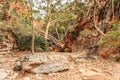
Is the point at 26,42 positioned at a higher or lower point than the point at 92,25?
lower

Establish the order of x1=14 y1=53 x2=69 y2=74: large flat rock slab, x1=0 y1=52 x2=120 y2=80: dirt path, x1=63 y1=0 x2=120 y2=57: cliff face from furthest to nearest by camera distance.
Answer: x1=63 y1=0 x2=120 y2=57: cliff face
x1=14 y1=53 x2=69 y2=74: large flat rock slab
x1=0 y1=52 x2=120 y2=80: dirt path

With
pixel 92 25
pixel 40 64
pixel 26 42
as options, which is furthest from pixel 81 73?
pixel 92 25

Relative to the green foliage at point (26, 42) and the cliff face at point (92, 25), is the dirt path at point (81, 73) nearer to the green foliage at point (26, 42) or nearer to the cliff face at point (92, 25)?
the cliff face at point (92, 25)

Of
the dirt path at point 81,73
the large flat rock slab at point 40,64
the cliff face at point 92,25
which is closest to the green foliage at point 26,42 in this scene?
the cliff face at point 92,25

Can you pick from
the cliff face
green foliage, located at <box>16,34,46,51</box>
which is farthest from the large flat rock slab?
green foliage, located at <box>16,34,46,51</box>

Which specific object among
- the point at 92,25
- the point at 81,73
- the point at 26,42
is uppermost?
the point at 92,25

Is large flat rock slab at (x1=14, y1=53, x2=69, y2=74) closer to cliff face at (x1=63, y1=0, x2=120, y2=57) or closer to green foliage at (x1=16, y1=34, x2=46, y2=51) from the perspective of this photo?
cliff face at (x1=63, y1=0, x2=120, y2=57)

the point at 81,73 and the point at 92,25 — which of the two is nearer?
the point at 81,73

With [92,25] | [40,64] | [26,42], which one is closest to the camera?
[40,64]

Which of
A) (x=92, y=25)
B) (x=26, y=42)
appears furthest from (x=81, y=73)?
(x=92, y=25)

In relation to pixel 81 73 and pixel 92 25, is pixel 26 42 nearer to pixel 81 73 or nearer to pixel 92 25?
pixel 92 25

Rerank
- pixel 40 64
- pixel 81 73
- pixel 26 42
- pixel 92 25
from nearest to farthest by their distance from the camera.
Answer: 1. pixel 81 73
2. pixel 40 64
3. pixel 26 42
4. pixel 92 25

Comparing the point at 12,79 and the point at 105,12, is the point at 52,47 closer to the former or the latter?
the point at 105,12

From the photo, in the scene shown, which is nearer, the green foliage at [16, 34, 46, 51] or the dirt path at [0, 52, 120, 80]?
the dirt path at [0, 52, 120, 80]
